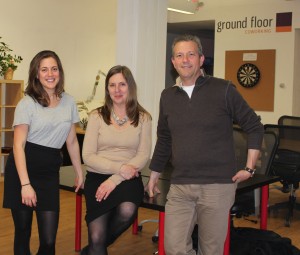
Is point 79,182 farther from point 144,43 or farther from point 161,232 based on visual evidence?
point 144,43

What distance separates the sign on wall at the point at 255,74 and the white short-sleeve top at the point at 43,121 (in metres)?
6.61

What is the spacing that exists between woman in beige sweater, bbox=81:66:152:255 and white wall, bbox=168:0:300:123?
6.12 m

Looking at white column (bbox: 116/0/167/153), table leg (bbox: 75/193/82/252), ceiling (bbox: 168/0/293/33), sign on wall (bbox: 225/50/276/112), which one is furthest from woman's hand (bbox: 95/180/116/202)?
ceiling (bbox: 168/0/293/33)

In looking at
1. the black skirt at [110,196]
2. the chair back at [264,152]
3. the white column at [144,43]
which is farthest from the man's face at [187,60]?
the white column at [144,43]

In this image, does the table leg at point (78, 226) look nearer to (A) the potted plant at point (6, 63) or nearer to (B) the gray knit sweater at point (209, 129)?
(B) the gray knit sweater at point (209, 129)

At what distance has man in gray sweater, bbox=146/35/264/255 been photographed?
2564 mm

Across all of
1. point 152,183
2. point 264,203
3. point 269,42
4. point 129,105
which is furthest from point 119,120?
point 269,42

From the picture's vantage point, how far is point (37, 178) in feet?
9.37

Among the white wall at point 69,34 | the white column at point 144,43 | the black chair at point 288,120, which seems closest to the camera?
the white column at point 144,43

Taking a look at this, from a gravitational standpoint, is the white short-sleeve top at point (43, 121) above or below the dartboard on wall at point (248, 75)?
below

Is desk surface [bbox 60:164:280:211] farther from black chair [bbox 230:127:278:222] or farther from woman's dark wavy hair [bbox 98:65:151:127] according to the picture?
woman's dark wavy hair [bbox 98:65:151:127]

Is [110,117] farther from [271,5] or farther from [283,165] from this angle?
[271,5]

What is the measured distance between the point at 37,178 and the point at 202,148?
961mm

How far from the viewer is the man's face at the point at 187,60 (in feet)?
8.45
